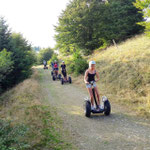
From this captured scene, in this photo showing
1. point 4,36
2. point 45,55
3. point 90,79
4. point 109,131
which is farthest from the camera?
point 45,55

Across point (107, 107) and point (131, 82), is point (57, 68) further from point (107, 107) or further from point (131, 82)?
point (107, 107)

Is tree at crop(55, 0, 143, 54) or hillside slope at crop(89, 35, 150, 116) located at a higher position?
tree at crop(55, 0, 143, 54)

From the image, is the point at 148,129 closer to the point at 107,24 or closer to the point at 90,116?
the point at 90,116

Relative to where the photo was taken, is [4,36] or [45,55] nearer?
[4,36]

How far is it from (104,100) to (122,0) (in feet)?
72.7

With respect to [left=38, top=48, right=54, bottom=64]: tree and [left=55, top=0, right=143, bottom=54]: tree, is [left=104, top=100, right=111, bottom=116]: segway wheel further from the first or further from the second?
[left=38, top=48, right=54, bottom=64]: tree

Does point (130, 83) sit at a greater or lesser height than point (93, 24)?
lesser

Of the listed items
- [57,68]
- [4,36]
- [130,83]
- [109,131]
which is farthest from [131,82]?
[4,36]

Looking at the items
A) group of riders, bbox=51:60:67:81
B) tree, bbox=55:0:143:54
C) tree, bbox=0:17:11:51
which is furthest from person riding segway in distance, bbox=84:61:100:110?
tree, bbox=55:0:143:54

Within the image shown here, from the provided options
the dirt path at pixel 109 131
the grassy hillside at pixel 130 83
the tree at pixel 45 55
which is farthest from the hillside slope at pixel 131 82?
the tree at pixel 45 55

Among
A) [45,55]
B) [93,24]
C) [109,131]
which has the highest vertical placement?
[93,24]

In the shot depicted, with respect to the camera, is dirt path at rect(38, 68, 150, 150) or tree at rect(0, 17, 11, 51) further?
tree at rect(0, 17, 11, 51)

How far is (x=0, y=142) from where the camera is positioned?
9.31 ft

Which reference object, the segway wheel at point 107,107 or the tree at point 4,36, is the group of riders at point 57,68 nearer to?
the tree at point 4,36
